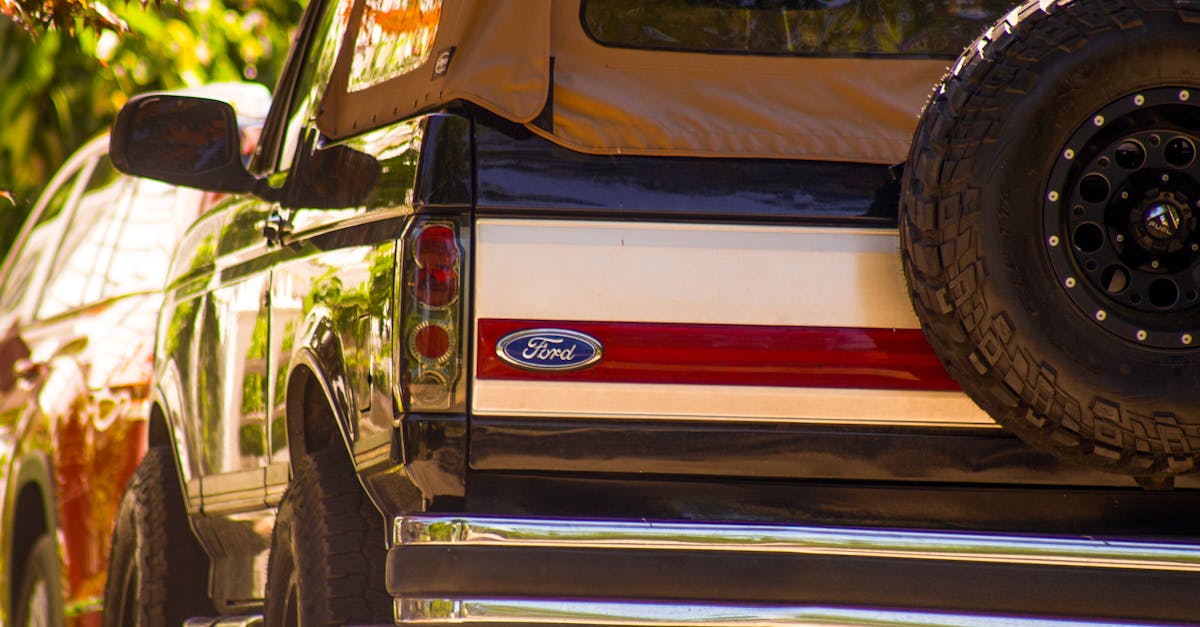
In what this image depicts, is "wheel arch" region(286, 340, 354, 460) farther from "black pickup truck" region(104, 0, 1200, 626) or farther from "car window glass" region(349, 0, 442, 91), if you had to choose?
"car window glass" region(349, 0, 442, 91)

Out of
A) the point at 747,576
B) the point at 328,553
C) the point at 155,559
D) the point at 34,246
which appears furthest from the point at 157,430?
the point at 747,576

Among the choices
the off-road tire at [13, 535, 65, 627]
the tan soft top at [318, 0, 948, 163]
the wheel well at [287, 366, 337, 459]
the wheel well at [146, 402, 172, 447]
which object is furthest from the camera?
the off-road tire at [13, 535, 65, 627]

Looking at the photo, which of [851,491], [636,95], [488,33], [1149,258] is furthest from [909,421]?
[488,33]

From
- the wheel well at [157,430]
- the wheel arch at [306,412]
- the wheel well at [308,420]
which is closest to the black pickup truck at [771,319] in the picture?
the wheel arch at [306,412]

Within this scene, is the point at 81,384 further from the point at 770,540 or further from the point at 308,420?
the point at 770,540

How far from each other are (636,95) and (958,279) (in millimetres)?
745

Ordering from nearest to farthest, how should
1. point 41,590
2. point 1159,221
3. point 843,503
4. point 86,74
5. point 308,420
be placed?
point 1159,221 → point 843,503 → point 308,420 → point 41,590 → point 86,74

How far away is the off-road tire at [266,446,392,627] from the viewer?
3861mm

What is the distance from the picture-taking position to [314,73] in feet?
16.0

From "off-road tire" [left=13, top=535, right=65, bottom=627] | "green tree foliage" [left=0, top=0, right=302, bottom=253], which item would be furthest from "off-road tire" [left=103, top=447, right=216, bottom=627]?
"green tree foliage" [left=0, top=0, right=302, bottom=253]

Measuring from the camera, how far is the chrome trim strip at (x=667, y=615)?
3361 mm

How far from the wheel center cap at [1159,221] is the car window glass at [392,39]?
143 centimetres

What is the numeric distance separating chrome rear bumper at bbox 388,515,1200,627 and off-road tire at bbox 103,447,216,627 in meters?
2.16

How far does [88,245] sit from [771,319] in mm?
4010
